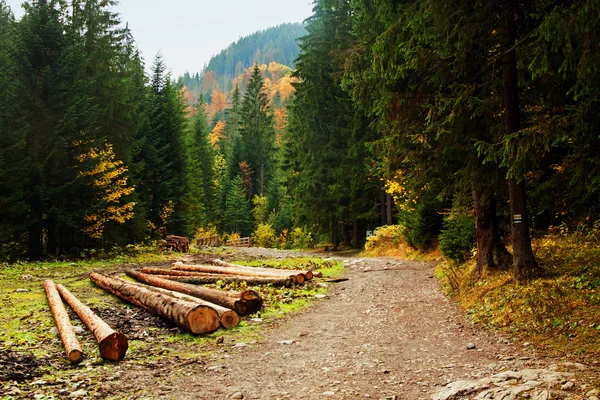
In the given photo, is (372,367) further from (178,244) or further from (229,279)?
(178,244)

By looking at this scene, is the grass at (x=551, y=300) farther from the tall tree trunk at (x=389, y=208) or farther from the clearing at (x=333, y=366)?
the tall tree trunk at (x=389, y=208)

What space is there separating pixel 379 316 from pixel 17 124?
20280 millimetres

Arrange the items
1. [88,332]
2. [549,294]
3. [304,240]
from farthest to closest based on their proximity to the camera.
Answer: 1. [304,240]
2. [88,332]
3. [549,294]

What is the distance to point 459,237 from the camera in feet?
40.5

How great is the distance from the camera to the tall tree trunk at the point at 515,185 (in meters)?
7.93

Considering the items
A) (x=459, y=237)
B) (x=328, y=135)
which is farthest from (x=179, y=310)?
(x=328, y=135)

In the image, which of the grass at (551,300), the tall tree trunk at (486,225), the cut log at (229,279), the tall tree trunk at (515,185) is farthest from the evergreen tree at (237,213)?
the tall tree trunk at (515,185)

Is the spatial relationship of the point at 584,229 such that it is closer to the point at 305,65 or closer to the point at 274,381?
the point at 274,381

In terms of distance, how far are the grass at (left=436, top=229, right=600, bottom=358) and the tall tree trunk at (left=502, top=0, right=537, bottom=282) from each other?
0.40m

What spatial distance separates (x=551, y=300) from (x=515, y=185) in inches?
95.5

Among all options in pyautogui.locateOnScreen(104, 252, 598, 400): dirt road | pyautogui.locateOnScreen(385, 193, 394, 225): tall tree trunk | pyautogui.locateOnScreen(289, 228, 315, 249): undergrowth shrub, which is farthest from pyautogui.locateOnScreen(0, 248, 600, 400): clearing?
pyautogui.locateOnScreen(289, 228, 315, 249): undergrowth shrub

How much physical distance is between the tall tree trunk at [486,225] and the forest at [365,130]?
0.03 meters

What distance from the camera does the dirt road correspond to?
4.39 meters

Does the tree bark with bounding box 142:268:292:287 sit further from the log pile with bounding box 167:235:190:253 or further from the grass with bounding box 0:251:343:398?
the log pile with bounding box 167:235:190:253
